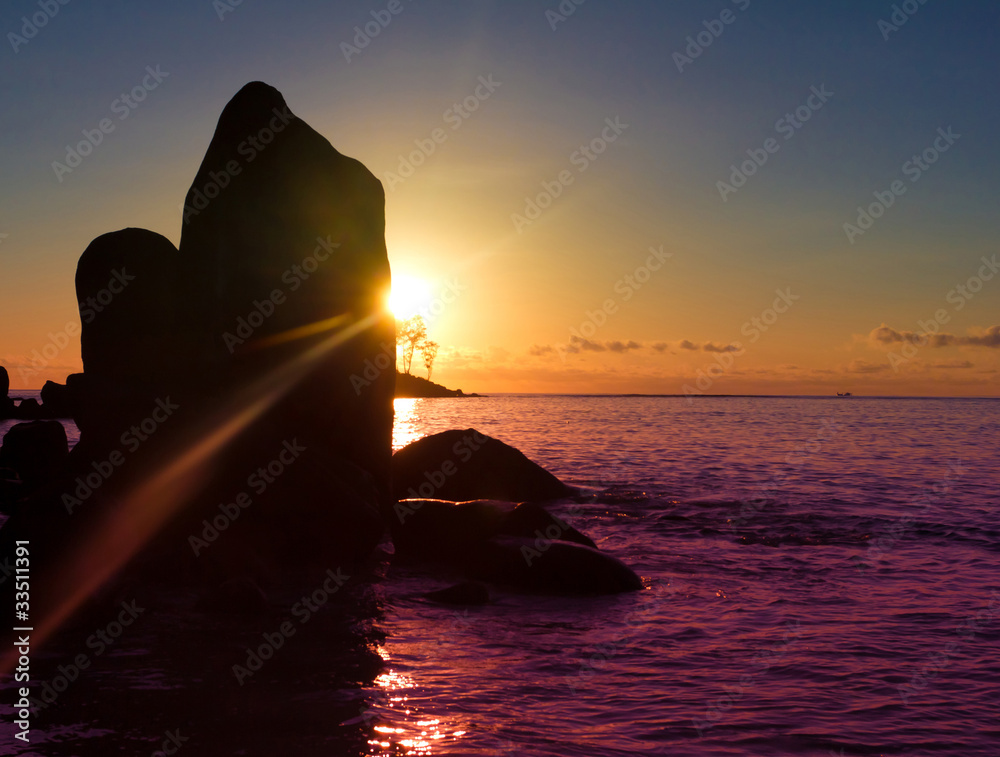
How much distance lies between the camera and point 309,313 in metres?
14.2

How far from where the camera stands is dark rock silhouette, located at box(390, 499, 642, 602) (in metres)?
10.9

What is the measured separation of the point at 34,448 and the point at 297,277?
12193 millimetres

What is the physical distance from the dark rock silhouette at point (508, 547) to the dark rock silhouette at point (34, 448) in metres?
12.8

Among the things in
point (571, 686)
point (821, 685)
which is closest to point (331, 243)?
point (571, 686)

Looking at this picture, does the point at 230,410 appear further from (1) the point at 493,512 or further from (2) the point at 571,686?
(2) the point at 571,686

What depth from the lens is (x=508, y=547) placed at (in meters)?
11.5

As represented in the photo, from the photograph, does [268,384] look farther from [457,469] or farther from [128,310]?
[457,469]

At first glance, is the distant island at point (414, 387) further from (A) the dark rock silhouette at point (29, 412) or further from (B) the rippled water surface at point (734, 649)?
(B) the rippled water surface at point (734, 649)

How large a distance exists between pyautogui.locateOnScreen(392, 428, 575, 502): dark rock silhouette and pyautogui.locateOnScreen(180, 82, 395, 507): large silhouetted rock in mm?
2969

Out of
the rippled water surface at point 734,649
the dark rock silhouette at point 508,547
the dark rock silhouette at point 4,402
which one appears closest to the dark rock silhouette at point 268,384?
the dark rock silhouette at point 508,547

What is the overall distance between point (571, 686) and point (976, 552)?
1020 cm

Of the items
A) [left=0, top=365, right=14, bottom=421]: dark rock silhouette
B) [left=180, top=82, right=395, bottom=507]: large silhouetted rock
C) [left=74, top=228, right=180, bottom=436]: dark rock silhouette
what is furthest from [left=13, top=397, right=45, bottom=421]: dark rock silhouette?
[left=180, top=82, right=395, bottom=507]: large silhouetted rock

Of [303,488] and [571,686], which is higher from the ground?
[303,488]

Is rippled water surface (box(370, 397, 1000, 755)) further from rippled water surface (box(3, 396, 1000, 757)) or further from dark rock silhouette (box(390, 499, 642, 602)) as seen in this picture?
dark rock silhouette (box(390, 499, 642, 602))
